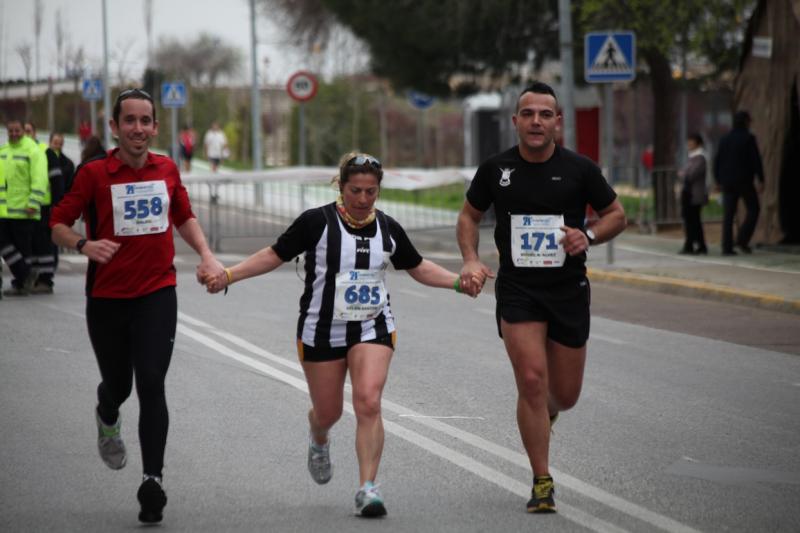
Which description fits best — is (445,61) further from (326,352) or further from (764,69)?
(326,352)

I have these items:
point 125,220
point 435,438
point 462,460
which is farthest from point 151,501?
point 435,438

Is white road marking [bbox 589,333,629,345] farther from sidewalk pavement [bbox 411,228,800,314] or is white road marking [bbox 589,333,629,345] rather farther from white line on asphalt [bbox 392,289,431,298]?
white line on asphalt [bbox 392,289,431,298]

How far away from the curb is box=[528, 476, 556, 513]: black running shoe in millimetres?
8886

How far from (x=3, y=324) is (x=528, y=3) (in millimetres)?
16237

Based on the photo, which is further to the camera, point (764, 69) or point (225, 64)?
point (225, 64)

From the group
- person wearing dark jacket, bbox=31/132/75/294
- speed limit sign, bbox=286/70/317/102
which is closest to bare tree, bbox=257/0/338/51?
speed limit sign, bbox=286/70/317/102

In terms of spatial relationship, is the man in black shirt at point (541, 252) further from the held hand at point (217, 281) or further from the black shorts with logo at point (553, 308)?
the held hand at point (217, 281)

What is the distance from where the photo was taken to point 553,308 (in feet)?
22.7

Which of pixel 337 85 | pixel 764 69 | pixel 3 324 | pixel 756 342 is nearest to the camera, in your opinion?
pixel 756 342

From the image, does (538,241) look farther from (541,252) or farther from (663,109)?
(663,109)

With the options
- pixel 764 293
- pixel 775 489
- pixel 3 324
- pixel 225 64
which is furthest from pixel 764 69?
pixel 225 64

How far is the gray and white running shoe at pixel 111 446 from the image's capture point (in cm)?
716

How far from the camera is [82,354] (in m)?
A: 12.2

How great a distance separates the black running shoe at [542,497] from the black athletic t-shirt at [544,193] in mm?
915
